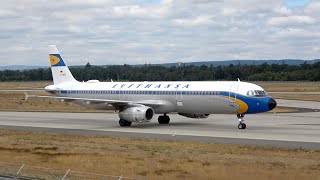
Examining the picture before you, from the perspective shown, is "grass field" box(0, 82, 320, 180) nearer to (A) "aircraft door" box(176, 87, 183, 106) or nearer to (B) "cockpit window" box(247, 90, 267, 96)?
(A) "aircraft door" box(176, 87, 183, 106)

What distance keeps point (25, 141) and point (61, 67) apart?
19.8 m

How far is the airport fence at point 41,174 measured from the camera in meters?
19.7

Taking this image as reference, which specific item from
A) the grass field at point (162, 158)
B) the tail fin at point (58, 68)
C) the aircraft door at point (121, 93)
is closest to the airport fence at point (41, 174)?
the grass field at point (162, 158)

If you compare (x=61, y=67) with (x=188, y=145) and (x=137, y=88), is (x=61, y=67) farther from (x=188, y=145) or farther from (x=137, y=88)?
(x=188, y=145)

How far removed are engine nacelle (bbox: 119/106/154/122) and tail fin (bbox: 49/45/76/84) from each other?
38.7 feet

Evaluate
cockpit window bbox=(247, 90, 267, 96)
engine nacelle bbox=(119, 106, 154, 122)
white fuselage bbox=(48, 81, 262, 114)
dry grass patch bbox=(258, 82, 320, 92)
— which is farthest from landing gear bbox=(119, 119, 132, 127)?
dry grass patch bbox=(258, 82, 320, 92)

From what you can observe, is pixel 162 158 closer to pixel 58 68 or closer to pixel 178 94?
pixel 178 94

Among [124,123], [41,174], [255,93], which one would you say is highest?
[255,93]

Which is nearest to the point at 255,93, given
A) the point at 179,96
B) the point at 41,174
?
the point at 179,96

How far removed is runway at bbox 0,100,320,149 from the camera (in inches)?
1331

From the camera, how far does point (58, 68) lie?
176 ft

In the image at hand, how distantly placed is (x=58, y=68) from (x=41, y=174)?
109ft

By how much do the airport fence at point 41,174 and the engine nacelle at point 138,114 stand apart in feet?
63.4

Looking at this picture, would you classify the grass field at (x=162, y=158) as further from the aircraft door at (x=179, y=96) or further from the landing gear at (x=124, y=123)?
the aircraft door at (x=179, y=96)
